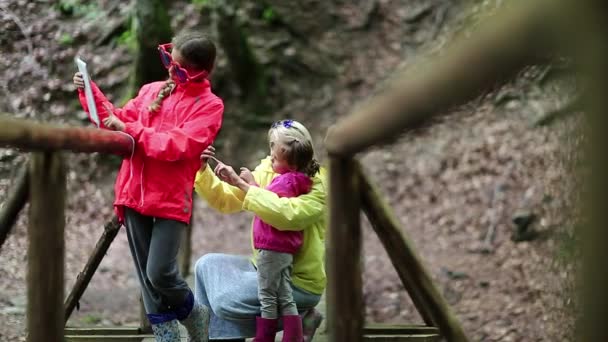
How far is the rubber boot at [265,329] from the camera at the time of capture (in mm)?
3699

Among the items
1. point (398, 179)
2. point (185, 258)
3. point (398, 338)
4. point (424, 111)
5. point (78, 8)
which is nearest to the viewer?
point (424, 111)

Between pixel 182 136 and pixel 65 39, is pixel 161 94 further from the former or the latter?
pixel 65 39

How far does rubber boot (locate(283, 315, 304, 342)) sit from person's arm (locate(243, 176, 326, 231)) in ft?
1.38

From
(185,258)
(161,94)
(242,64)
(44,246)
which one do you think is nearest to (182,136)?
(161,94)

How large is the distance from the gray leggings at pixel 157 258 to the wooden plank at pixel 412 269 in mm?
954

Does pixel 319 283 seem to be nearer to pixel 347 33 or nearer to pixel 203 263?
pixel 203 263

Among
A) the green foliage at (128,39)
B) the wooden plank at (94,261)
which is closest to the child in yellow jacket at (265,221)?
the wooden plank at (94,261)

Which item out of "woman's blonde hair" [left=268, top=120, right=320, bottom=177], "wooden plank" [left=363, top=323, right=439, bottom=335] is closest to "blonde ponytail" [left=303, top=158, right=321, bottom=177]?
"woman's blonde hair" [left=268, top=120, right=320, bottom=177]

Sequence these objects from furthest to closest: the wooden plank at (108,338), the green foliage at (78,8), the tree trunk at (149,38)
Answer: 1. the green foliage at (78,8)
2. the tree trunk at (149,38)
3. the wooden plank at (108,338)

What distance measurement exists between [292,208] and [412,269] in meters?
0.60

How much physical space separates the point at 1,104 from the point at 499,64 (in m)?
9.12

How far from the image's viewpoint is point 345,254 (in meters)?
2.78

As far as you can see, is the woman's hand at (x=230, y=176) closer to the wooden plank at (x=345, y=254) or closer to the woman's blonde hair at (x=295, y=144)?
the woman's blonde hair at (x=295, y=144)

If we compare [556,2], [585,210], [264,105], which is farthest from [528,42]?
[264,105]
